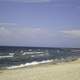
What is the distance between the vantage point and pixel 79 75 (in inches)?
645

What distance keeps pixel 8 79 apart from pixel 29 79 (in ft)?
4.01

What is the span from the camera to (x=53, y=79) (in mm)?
15375

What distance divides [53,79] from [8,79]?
99.2 inches

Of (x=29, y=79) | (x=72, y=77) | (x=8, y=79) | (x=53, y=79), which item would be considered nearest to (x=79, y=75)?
(x=72, y=77)

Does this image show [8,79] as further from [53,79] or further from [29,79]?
[53,79]

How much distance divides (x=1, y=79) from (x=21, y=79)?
1.22m

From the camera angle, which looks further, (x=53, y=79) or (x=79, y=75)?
(x=79, y=75)

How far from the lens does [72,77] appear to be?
1580 centimetres

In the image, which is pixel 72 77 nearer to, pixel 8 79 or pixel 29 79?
pixel 29 79

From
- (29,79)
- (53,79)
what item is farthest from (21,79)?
(53,79)

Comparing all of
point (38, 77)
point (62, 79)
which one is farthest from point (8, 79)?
point (62, 79)

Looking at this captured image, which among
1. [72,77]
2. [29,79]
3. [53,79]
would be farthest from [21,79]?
[72,77]

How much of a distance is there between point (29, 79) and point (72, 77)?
2390 millimetres

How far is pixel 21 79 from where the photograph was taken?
50.6 ft
